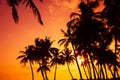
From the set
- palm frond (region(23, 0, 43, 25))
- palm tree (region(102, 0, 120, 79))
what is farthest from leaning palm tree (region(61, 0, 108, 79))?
palm frond (region(23, 0, 43, 25))

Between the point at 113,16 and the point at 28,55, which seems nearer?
the point at 113,16

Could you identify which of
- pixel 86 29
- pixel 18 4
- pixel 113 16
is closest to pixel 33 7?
pixel 18 4

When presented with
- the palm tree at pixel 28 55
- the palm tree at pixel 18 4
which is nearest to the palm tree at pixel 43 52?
the palm tree at pixel 28 55

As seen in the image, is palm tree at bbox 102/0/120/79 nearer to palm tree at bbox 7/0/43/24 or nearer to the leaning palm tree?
the leaning palm tree

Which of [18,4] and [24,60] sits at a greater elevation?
[18,4]

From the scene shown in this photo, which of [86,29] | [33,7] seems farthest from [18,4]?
[86,29]

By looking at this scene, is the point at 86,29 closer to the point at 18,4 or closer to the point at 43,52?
the point at 43,52

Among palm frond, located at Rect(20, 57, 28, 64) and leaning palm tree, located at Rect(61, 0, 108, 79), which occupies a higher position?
leaning palm tree, located at Rect(61, 0, 108, 79)

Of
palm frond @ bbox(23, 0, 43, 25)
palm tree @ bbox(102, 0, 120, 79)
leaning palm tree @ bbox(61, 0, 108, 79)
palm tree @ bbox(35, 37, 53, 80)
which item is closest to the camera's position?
palm frond @ bbox(23, 0, 43, 25)

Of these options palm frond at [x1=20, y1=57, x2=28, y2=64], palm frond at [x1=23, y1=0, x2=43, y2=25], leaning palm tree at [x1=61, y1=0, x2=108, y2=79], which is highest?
leaning palm tree at [x1=61, y1=0, x2=108, y2=79]

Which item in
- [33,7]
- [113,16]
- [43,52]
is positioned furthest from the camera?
[43,52]

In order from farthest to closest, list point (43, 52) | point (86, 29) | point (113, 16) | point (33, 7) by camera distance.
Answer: point (43, 52), point (86, 29), point (113, 16), point (33, 7)

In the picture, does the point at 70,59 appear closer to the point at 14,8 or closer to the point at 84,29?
the point at 84,29

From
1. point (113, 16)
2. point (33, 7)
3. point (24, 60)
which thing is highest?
point (113, 16)
